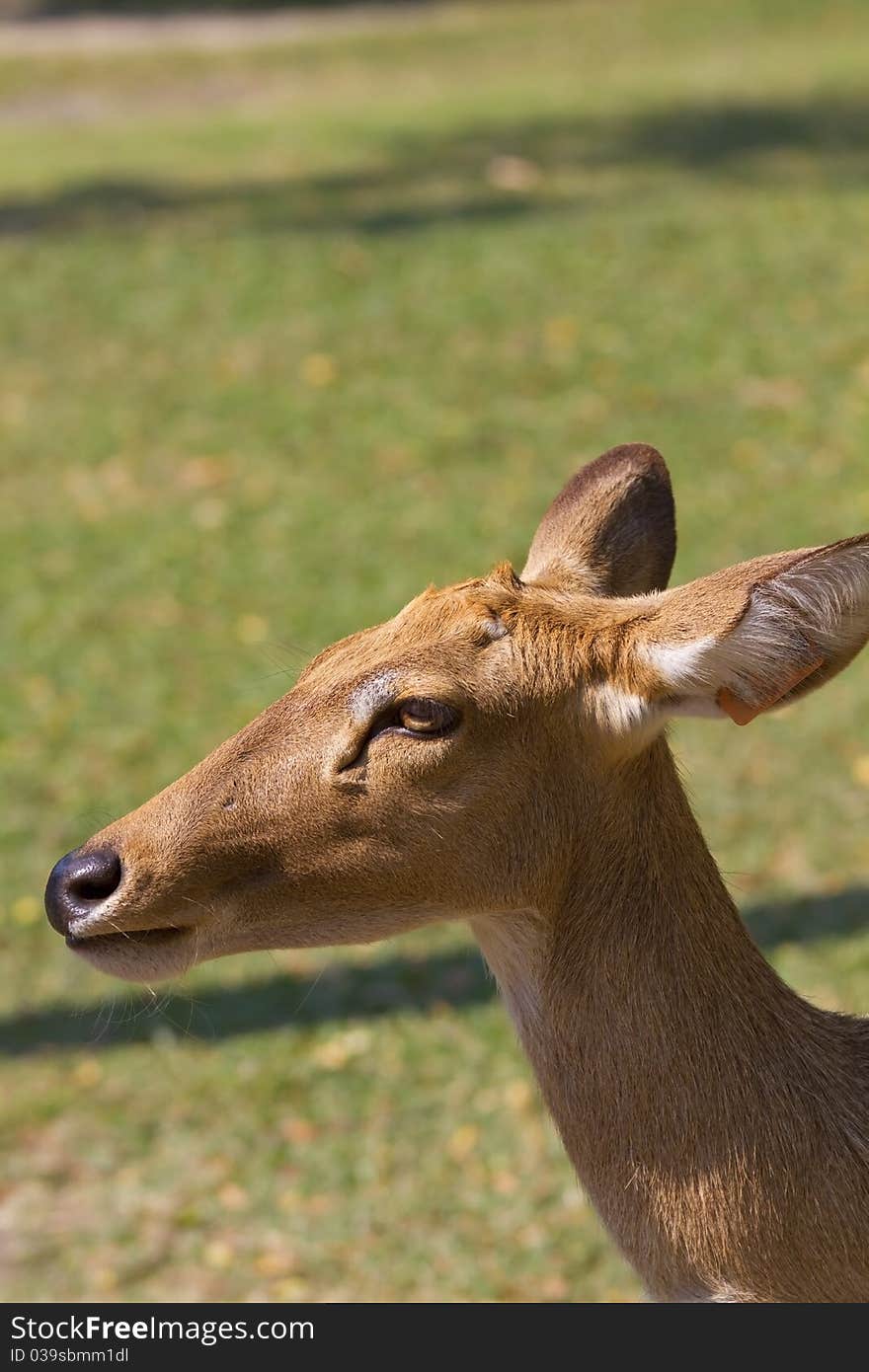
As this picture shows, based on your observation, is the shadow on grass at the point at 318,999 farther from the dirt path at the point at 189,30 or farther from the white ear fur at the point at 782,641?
the dirt path at the point at 189,30

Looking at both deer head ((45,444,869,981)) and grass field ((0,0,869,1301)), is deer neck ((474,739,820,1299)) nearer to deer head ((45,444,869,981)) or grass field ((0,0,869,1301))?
deer head ((45,444,869,981))

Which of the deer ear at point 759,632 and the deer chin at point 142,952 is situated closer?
the deer ear at point 759,632

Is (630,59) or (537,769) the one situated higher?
(630,59)

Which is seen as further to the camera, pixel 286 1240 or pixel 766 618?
pixel 286 1240

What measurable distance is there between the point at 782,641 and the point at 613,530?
33.2 inches

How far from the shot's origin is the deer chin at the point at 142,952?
110 inches

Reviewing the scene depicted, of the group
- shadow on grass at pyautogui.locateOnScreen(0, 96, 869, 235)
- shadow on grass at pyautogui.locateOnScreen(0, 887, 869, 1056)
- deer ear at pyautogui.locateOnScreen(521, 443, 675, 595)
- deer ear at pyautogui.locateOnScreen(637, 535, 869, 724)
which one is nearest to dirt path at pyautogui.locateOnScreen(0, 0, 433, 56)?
shadow on grass at pyautogui.locateOnScreen(0, 96, 869, 235)

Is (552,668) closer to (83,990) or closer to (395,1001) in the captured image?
(395,1001)

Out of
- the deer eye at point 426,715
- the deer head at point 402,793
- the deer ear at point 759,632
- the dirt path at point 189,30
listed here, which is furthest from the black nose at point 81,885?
the dirt path at point 189,30

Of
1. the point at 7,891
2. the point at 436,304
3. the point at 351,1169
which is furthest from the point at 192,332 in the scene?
the point at 351,1169

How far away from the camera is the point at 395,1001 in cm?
596

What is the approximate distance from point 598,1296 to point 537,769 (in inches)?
95.4

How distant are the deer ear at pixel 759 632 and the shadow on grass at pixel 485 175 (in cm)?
1112
